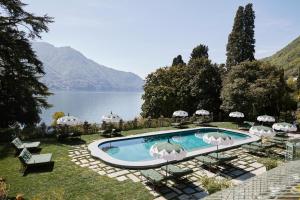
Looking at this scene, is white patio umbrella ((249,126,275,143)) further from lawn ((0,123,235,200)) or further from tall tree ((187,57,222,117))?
tall tree ((187,57,222,117))

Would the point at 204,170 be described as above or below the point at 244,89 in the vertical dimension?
below

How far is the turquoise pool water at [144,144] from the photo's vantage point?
58.2 feet

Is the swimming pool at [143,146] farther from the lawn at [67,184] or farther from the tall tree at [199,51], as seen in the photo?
the tall tree at [199,51]

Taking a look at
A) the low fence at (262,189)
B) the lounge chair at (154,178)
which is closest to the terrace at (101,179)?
the lounge chair at (154,178)

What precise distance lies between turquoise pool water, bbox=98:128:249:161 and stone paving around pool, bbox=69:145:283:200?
8.41 feet

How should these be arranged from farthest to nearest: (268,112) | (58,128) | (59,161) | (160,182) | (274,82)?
(268,112) < (274,82) < (58,128) < (59,161) < (160,182)

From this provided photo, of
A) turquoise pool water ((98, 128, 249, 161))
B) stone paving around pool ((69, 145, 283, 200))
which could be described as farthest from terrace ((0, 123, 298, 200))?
turquoise pool water ((98, 128, 249, 161))

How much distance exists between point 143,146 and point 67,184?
990cm

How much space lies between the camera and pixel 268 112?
32.7 meters

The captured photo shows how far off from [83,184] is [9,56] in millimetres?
17375

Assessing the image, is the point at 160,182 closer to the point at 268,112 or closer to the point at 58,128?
the point at 58,128

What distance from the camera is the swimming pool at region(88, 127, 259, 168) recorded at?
46.6 ft

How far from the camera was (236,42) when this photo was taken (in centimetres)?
4000

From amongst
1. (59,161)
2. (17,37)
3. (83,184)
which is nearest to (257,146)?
(83,184)
